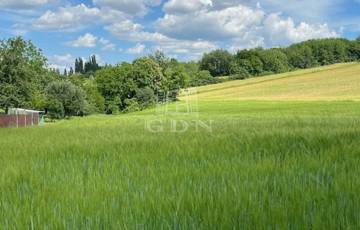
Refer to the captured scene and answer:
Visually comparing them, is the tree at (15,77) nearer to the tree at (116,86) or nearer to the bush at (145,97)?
the bush at (145,97)

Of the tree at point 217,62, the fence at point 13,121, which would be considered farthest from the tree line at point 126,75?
the fence at point 13,121

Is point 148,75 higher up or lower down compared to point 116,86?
higher up

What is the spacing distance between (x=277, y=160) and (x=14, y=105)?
6226 centimetres

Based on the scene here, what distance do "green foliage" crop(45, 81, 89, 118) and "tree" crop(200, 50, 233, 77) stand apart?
250 feet

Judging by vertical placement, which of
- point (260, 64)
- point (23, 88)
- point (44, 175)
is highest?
point (260, 64)

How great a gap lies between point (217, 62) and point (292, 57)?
92.4 feet

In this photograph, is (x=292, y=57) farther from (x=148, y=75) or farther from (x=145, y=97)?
(x=145, y=97)

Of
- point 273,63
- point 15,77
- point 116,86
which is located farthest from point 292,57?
point 15,77

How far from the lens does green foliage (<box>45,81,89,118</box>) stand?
97.9 m

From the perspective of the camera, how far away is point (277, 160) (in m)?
6.42

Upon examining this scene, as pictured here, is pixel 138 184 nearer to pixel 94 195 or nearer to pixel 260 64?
pixel 94 195

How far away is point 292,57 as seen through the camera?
16412 centimetres

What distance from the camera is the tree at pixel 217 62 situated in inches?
6811

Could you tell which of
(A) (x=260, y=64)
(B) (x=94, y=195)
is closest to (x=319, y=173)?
(B) (x=94, y=195)
